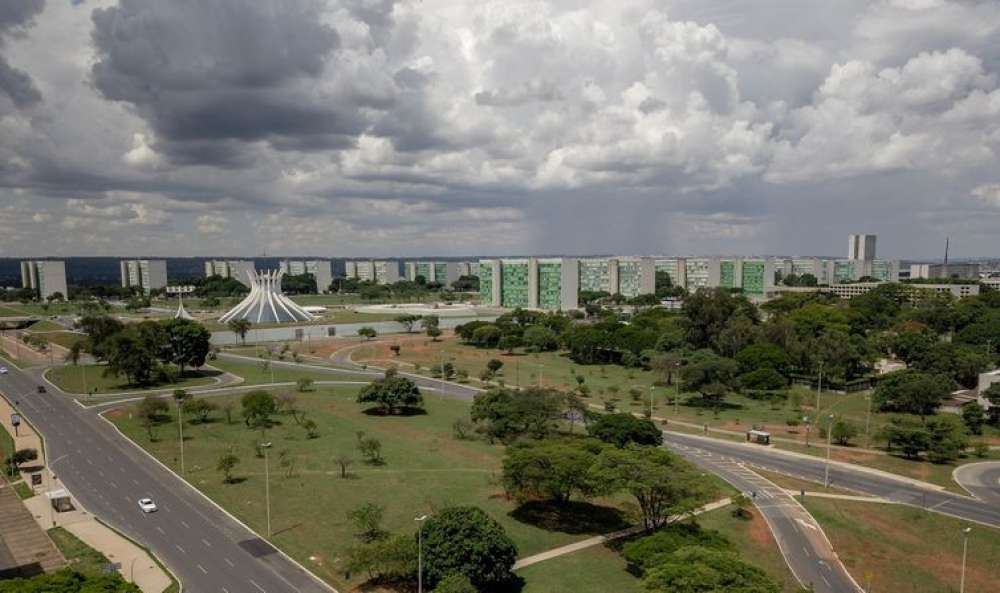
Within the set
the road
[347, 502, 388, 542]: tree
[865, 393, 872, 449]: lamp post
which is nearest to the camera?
the road

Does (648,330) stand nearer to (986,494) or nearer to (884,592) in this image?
(986,494)

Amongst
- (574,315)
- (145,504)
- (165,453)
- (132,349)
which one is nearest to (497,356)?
(574,315)

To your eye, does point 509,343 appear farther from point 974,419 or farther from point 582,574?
point 582,574

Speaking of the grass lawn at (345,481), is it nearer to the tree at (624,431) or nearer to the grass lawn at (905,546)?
the tree at (624,431)

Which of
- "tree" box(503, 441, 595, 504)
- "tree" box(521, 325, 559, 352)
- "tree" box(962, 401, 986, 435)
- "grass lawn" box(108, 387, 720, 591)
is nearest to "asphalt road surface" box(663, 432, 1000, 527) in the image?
"grass lawn" box(108, 387, 720, 591)

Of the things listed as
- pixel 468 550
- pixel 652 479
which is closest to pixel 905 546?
pixel 652 479

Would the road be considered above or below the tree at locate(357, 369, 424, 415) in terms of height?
below

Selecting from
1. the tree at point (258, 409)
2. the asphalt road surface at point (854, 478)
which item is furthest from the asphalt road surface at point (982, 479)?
the tree at point (258, 409)

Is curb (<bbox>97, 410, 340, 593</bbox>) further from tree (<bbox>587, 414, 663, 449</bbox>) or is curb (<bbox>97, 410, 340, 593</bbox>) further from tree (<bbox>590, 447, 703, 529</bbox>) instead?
tree (<bbox>587, 414, 663, 449</bbox>)
